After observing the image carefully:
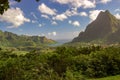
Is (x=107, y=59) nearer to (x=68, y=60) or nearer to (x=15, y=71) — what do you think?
(x=68, y=60)

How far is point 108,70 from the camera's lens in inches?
1261

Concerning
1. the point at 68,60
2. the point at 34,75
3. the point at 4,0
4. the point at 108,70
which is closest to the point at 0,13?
the point at 4,0

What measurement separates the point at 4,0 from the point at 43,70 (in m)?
7.07

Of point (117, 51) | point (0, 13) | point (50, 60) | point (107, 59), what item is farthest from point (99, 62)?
point (0, 13)

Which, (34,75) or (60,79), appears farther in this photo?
(60,79)

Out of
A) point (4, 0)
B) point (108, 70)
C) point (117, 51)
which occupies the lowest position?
point (108, 70)

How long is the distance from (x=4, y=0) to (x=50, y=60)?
900 inches

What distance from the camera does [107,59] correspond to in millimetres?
32094

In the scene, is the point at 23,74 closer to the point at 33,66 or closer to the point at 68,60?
the point at 33,66

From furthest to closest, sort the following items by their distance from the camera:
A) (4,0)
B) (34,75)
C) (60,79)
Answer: (60,79) → (34,75) → (4,0)

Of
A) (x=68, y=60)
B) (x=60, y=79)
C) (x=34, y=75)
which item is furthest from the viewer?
(x=68, y=60)

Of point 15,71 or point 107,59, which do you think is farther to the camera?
point 107,59

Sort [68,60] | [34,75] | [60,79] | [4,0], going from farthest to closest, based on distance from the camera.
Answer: [68,60], [60,79], [34,75], [4,0]

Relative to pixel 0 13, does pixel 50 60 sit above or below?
below
